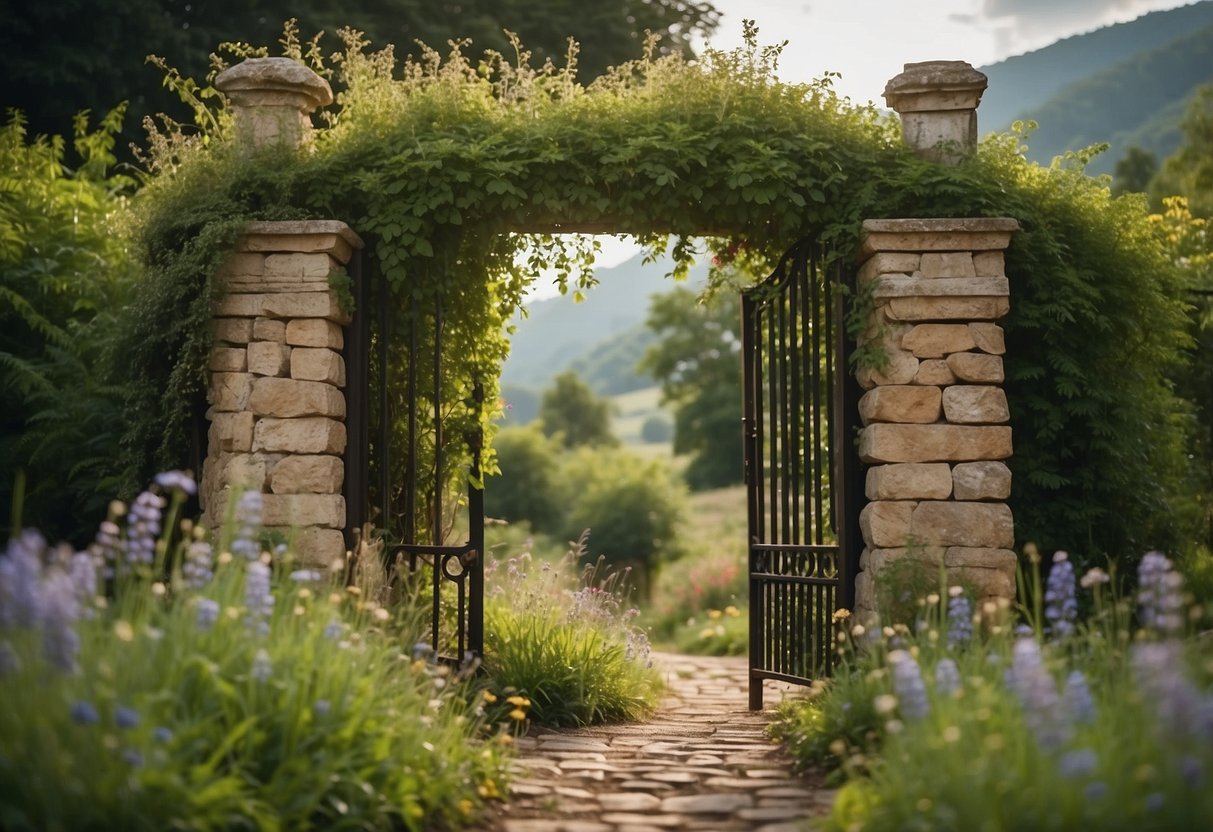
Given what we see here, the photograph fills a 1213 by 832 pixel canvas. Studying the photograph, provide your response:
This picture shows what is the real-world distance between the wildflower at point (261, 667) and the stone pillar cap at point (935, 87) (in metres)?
4.41

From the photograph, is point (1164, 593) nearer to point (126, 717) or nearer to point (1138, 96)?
point (126, 717)

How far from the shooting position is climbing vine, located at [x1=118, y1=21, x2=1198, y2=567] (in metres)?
5.74

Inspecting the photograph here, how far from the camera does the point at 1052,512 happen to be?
5.78 meters

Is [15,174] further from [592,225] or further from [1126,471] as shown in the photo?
[1126,471]

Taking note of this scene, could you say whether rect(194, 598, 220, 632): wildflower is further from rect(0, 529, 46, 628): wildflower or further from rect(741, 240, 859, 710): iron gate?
rect(741, 240, 859, 710): iron gate

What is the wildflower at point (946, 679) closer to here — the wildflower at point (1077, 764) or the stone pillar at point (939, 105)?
the wildflower at point (1077, 764)

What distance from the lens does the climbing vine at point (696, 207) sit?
226 inches

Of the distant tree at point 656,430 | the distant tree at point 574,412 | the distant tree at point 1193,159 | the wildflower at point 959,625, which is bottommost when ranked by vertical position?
the wildflower at point 959,625

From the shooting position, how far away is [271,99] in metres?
6.03

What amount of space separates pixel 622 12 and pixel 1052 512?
10858 millimetres

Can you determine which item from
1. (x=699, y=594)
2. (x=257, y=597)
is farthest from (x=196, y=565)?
(x=699, y=594)

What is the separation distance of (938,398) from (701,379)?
81.2 ft

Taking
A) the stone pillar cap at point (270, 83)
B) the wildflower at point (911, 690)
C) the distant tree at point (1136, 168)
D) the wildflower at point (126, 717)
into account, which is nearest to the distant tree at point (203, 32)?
the stone pillar cap at point (270, 83)

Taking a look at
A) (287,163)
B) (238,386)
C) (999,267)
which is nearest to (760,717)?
(999,267)
